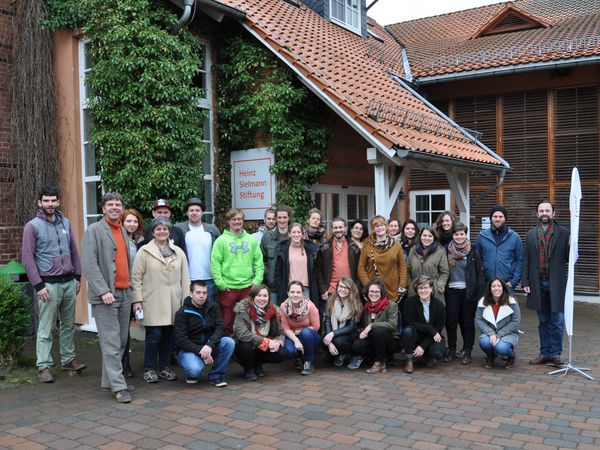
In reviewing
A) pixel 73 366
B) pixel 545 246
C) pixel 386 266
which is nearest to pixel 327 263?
pixel 386 266

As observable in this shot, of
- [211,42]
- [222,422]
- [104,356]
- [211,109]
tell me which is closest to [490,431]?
[222,422]

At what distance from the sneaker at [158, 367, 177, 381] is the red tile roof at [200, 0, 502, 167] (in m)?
3.84

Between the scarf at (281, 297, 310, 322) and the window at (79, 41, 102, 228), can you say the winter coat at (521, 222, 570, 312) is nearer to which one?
the scarf at (281, 297, 310, 322)

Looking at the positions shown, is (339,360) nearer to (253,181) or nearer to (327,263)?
(327,263)

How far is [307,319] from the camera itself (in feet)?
21.0

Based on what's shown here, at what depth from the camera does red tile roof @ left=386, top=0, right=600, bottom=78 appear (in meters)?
11.8

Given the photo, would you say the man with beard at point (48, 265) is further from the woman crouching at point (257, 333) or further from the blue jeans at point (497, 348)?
the blue jeans at point (497, 348)

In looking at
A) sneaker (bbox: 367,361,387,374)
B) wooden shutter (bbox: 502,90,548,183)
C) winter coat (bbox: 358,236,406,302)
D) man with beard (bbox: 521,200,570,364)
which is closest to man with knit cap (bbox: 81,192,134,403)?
sneaker (bbox: 367,361,387,374)

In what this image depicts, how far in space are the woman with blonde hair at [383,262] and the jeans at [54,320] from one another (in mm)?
3127

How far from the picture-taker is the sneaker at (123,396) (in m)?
5.27

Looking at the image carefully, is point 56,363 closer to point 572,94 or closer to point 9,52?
point 9,52

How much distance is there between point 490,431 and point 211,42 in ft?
23.0

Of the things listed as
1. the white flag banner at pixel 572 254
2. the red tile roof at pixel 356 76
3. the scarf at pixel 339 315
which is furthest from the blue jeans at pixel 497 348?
the red tile roof at pixel 356 76

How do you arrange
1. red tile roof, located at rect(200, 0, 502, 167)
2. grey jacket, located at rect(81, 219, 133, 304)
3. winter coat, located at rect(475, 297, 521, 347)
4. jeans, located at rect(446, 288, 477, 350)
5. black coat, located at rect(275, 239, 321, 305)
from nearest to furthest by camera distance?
1. grey jacket, located at rect(81, 219, 133, 304)
2. winter coat, located at rect(475, 297, 521, 347)
3. black coat, located at rect(275, 239, 321, 305)
4. jeans, located at rect(446, 288, 477, 350)
5. red tile roof, located at rect(200, 0, 502, 167)
